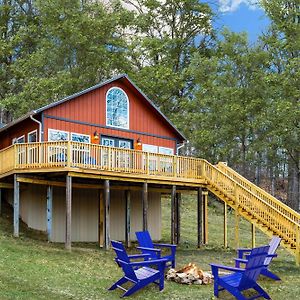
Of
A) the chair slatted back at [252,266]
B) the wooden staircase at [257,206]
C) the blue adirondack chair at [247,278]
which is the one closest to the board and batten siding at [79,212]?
the wooden staircase at [257,206]

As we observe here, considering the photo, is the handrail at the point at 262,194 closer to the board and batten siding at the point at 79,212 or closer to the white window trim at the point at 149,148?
the white window trim at the point at 149,148

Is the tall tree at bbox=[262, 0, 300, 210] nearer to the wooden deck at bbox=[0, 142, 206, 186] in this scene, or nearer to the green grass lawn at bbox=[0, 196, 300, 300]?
the green grass lawn at bbox=[0, 196, 300, 300]

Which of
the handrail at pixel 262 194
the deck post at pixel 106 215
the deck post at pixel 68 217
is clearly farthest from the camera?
the deck post at pixel 106 215

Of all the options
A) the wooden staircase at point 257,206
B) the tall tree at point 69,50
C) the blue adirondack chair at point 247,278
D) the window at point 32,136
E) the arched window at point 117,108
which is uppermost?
the tall tree at point 69,50

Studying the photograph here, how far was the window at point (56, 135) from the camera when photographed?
63.0ft

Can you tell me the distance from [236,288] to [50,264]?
18.3 feet

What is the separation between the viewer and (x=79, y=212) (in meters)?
20.7

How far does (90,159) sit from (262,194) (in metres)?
6.36

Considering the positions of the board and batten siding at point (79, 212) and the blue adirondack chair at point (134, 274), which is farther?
the board and batten siding at point (79, 212)

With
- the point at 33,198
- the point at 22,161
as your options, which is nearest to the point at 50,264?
the point at 22,161

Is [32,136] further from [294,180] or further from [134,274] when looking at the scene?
[294,180]

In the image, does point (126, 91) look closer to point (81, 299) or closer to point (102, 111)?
point (102, 111)

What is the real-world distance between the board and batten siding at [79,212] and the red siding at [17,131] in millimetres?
2346

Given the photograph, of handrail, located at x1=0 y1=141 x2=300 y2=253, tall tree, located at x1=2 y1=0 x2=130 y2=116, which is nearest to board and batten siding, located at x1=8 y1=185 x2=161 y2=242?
handrail, located at x1=0 y1=141 x2=300 y2=253
